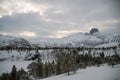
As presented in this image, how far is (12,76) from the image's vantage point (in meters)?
64.0

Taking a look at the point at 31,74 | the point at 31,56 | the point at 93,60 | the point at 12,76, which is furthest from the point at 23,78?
the point at 31,56

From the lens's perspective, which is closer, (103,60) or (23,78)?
(23,78)

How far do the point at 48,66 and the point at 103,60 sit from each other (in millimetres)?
39974

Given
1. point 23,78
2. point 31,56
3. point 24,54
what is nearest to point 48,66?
point 23,78

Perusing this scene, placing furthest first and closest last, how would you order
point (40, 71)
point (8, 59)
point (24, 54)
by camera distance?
1. point (24, 54)
2. point (8, 59)
3. point (40, 71)

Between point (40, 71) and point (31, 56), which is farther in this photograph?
point (31, 56)

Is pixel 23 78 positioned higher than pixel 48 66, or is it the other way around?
pixel 48 66

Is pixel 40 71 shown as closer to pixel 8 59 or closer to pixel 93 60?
pixel 93 60

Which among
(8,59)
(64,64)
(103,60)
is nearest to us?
(64,64)

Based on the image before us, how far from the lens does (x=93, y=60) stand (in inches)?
4040

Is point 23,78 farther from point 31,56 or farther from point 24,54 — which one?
point 24,54

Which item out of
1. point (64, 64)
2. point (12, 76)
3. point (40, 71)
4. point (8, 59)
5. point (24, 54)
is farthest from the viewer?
point (24, 54)

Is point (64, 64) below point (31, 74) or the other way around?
the other way around

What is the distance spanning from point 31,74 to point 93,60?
4340 centimetres
